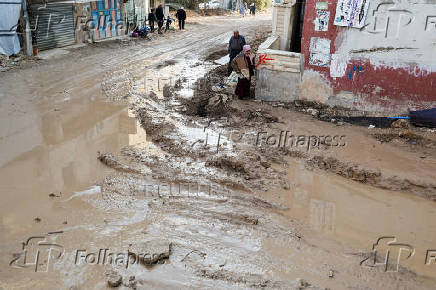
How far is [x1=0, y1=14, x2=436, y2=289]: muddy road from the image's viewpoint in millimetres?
4766

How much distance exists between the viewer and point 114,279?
14.7 ft

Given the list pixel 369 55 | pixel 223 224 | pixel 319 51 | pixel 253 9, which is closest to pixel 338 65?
pixel 319 51

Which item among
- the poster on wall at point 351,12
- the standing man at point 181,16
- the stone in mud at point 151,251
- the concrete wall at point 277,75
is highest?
the poster on wall at point 351,12

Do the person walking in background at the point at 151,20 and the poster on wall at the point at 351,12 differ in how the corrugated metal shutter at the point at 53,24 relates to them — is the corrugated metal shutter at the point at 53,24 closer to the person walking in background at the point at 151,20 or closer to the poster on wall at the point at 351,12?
the person walking in background at the point at 151,20

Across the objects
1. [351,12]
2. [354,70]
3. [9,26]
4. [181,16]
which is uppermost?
[351,12]

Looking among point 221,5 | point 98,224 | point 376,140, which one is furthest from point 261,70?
point 221,5

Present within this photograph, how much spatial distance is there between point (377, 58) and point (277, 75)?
7.82ft

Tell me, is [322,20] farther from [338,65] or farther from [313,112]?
[313,112]

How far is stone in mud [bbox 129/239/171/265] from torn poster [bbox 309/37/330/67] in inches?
261

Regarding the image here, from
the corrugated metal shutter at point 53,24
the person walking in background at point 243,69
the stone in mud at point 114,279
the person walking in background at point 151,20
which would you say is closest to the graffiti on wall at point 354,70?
the person walking in background at point 243,69

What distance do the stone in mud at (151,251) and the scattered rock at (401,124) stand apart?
20.6 ft

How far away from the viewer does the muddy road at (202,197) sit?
15.6 ft

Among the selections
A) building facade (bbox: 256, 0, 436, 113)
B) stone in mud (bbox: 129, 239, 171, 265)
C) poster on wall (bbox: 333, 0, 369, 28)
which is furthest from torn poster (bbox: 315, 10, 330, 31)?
stone in mud (bbox: 129, 239, 171, 265)

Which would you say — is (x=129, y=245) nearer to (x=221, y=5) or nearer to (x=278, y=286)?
(x=278, y=286)
